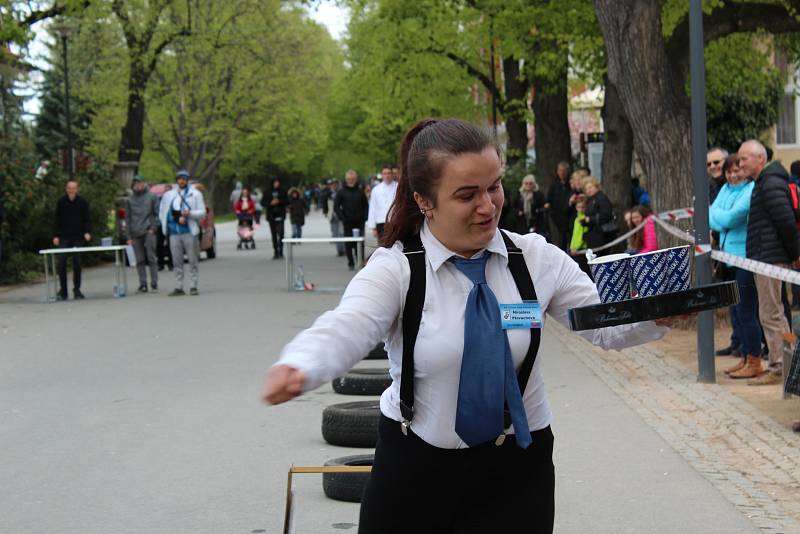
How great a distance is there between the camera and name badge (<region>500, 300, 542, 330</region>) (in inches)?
137

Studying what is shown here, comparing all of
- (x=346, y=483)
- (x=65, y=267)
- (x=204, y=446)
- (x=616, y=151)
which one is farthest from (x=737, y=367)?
(x=65, y=267)

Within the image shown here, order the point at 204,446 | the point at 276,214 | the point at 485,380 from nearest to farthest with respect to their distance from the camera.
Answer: the point at 485,380 < the point at 204,446 < the point at 276,214

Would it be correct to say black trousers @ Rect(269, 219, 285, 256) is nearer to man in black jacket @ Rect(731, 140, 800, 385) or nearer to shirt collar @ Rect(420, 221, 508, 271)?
man in black jacket @ Rect(731, 140, 800, 385)

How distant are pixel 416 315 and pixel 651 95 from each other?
12.7 meters

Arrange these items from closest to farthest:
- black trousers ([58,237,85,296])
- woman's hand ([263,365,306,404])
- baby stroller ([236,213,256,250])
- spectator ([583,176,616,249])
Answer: woman's hand ([263,365,306,404]) → spectator ([583,176,616,249]) → black trousers ([58,237,85,296]) → baby stroller ([236,213,256,250])

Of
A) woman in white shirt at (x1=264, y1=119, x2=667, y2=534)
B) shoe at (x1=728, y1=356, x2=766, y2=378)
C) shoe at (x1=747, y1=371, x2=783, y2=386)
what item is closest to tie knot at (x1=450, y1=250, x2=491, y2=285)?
woman in white shirt at (x1=264, y1=119, x2=667, y2=534)

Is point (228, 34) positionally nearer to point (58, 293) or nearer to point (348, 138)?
point (58, 293)

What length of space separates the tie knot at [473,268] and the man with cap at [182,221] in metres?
17.7

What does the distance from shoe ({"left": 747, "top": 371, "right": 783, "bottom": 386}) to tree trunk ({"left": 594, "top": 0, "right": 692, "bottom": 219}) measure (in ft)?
16.6

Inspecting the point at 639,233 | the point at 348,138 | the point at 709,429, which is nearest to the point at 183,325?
the point at 639,233

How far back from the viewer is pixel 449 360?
346cm

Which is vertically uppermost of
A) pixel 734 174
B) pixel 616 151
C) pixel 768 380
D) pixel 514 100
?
pixel 514 100

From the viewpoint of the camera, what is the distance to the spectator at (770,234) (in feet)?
34.2

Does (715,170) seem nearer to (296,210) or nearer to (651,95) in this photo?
(651,95)
